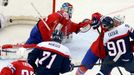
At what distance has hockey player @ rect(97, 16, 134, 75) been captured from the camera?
394cm

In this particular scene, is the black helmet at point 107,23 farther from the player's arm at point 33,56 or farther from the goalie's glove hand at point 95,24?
the player's arm at point 33,56

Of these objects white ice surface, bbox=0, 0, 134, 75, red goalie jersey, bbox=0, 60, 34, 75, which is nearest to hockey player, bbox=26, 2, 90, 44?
white ice surface, bbox=0, 0, 134, 75

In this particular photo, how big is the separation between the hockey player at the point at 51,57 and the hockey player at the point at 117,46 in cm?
43

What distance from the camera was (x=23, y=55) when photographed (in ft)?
11.2

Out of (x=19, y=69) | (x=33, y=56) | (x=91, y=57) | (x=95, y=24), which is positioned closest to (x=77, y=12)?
(x=95, y=24)

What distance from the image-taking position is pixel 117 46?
12.9 ft

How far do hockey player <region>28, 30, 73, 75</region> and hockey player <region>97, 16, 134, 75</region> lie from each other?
429mm

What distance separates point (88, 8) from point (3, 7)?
0.97 m

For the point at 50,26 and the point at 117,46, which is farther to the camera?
the point at 50,26

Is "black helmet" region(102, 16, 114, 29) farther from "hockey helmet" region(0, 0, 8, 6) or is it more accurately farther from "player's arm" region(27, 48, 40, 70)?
"hockey helmet" region(0, 0, 8, 6)

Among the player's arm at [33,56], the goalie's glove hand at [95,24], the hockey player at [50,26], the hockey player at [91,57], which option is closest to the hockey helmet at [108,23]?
the hockey player at [91,57]

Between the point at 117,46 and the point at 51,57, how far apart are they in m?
0.59

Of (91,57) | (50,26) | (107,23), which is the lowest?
(91,57)

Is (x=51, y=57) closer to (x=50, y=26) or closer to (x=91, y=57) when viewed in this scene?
(x=91, y=57)
